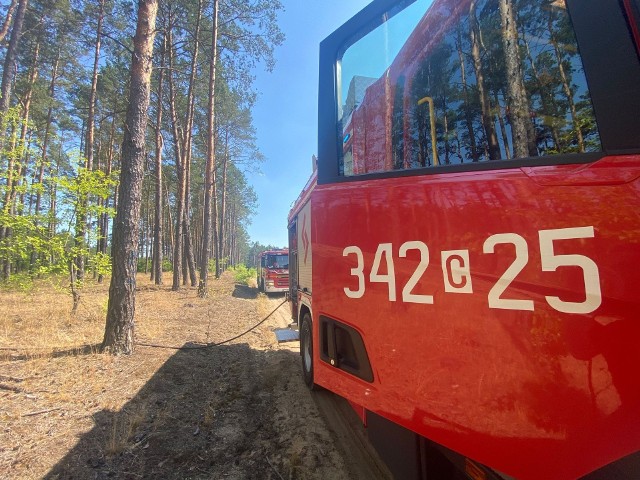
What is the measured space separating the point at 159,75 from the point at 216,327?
13809 mm

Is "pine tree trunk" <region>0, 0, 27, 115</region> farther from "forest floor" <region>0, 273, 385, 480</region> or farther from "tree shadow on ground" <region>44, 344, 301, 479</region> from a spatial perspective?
"tree shadow on ground" <region>44, 344, 301, 479</region>

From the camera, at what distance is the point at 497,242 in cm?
130

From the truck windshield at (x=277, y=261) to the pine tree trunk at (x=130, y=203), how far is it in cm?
1297

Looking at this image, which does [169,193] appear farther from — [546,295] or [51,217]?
[546,295]

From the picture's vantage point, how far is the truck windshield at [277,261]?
18812mm

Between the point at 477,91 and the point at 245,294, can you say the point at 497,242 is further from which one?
the point at 245,294

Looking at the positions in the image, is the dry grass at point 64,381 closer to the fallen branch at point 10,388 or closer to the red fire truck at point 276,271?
the fallen branch at point 10,388

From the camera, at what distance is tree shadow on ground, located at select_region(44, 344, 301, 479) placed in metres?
2.84

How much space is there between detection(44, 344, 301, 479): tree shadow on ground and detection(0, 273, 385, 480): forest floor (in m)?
0.01

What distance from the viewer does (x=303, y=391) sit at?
459 centimetres

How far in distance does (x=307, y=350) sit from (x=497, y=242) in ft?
13.1

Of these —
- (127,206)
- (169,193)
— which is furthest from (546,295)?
(169,193)

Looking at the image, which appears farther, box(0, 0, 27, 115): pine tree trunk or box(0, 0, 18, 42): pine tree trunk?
box(0, 0, 27, 115): pine tree trunk

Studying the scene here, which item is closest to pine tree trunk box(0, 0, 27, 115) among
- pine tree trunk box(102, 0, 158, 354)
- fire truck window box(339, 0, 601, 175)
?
pine tree trunk box(102, 0, 158, 354)
